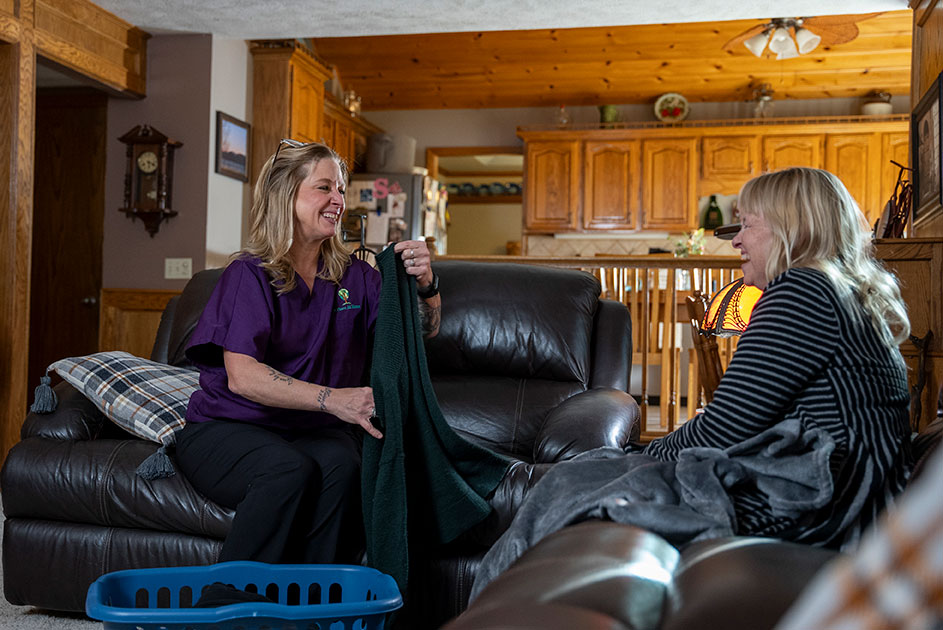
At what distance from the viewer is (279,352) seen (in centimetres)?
207

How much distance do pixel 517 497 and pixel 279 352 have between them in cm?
67

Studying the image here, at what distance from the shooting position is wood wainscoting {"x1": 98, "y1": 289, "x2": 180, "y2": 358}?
5008 mm

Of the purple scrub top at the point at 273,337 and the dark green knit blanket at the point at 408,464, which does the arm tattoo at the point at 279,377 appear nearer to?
the purple scrub top at the point at 273,337

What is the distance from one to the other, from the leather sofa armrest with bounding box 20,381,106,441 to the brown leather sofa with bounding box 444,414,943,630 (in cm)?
159

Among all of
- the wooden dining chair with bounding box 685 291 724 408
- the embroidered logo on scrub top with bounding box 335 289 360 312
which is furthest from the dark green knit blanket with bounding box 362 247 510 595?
the wooden dining chair with bounding box 685 291 724 408

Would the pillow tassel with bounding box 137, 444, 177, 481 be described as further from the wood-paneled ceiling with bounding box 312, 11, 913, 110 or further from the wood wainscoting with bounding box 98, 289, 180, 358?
the wood-paneled ceiling with bounding box 312, 11, 913, 110

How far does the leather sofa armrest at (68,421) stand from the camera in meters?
2.23

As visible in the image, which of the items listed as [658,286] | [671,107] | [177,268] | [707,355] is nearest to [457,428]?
[707,355]

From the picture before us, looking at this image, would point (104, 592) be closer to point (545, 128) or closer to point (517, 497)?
point (517, 497)

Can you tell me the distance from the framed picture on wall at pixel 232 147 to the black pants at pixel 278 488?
136 inches

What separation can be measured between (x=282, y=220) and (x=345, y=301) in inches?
10.1

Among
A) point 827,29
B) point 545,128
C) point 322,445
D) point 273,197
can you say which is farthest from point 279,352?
point 545,128

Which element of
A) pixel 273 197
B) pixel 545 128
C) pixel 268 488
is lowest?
pixel 268 488

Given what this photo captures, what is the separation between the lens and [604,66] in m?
7.39
